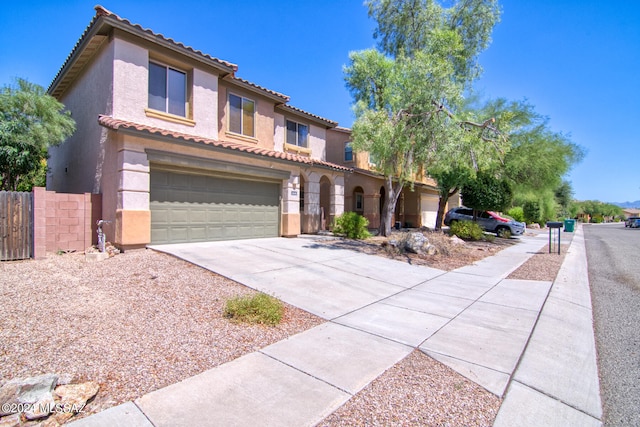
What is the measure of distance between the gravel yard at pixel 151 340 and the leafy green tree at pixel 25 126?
5.18 m

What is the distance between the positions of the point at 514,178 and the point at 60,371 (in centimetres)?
1918

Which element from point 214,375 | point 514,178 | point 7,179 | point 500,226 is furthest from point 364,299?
point 500,226

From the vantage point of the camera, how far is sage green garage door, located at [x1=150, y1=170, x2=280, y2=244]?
10312 millimetres

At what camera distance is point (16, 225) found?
8.12 m

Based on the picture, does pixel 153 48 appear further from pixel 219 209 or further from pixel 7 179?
pixel 7 179

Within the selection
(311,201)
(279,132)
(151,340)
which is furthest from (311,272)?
(279,132)

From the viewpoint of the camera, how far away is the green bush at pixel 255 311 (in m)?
4.86

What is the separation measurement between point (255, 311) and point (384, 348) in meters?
2.01

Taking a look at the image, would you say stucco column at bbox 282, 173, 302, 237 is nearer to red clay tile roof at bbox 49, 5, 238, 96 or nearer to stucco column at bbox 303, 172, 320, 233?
stucco column at bbox 303, 172, 320, 233

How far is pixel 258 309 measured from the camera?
4.97 meters

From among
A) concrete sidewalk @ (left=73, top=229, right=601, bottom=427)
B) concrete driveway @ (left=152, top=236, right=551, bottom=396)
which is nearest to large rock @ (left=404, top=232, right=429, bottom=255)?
concrete driveway @ (left=152, top=236, right=551, bottom=396)

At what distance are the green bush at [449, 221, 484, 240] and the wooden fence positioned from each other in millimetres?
17752

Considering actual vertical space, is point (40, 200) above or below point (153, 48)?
below

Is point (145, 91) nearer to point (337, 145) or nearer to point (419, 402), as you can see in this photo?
point (419, 402)
